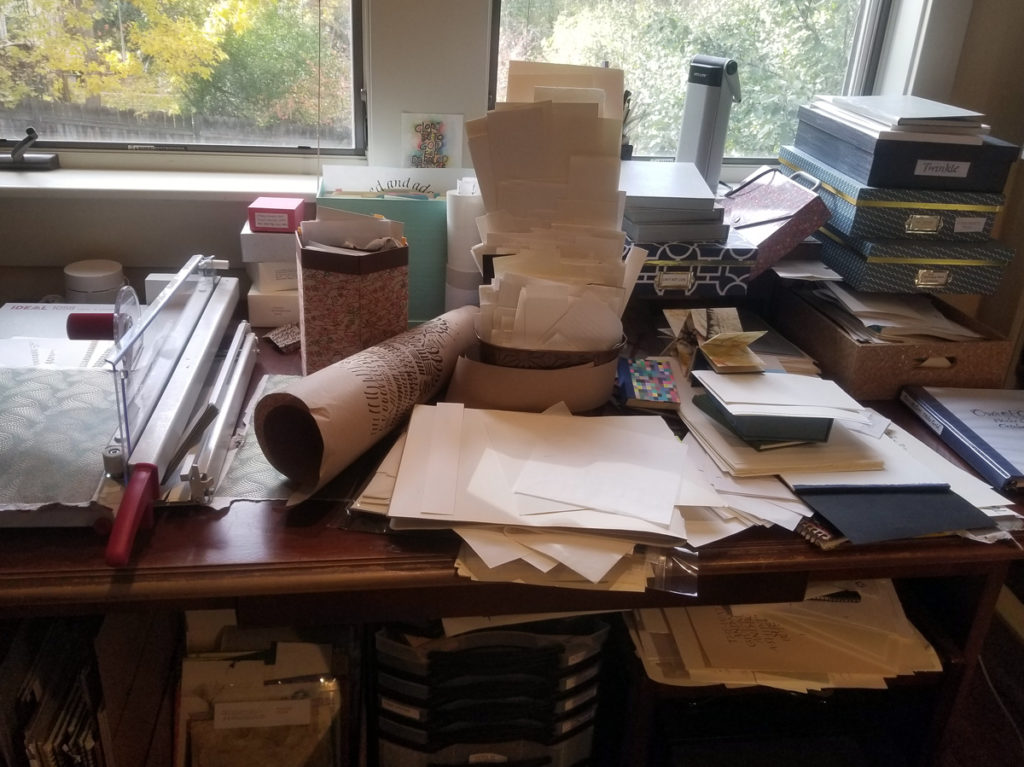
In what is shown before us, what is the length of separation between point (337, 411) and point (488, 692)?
47cm

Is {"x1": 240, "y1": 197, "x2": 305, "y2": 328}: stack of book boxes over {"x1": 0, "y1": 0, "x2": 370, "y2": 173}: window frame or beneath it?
beneath

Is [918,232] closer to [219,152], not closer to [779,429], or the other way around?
[779,429]

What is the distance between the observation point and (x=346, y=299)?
101cm

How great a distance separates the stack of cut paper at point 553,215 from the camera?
39.2 inches

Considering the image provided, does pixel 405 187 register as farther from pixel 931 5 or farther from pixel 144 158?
pixel 931 5

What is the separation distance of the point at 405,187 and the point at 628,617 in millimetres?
761

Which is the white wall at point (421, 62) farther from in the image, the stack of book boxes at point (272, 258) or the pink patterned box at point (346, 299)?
the pink patterned box at point (346, 299)

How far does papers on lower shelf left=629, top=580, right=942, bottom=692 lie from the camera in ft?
3.36

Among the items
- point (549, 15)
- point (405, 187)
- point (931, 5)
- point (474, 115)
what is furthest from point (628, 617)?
point (931, 5)

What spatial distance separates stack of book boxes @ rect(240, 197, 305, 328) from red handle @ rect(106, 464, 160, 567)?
0.49 meters

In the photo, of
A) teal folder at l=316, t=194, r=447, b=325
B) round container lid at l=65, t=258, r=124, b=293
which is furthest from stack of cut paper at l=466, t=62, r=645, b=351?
round container lid at l=65, t=258, r=124, b=293

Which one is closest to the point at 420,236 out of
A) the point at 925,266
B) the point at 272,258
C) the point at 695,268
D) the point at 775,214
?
the point at 272,258

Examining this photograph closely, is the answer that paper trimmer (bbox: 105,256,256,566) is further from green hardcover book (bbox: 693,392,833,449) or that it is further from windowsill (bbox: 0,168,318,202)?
green hardcover book (bbox: 693,392,833,449)

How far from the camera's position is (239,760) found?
106 centimetres
